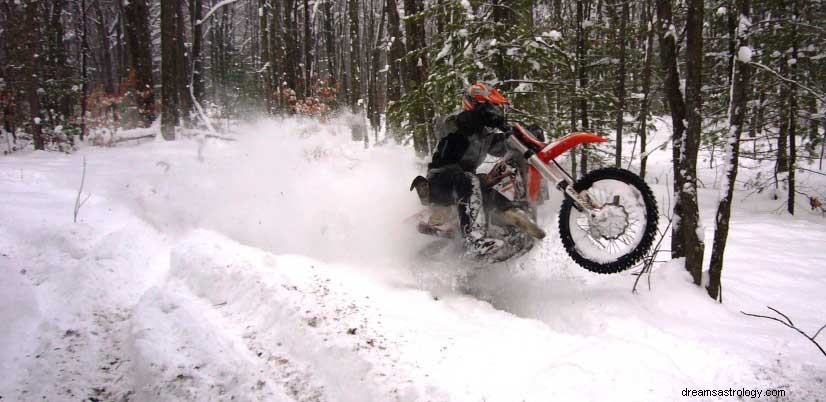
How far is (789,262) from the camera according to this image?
5.65 meters

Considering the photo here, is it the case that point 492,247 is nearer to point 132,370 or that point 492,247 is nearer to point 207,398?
point 207,398

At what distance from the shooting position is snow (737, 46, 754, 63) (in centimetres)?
359

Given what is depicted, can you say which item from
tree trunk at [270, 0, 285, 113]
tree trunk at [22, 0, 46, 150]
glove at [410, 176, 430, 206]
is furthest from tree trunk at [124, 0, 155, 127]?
glove at [410, 176, 430, 206]

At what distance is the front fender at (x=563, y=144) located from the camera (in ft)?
12.4

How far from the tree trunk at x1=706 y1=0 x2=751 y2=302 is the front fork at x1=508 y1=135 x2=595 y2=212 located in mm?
1090

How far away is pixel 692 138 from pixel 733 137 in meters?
0.29

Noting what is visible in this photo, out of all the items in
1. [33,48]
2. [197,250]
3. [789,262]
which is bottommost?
[789,262]

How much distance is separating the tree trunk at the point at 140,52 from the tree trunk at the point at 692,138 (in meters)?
14.2

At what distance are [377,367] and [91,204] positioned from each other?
4.72 meters

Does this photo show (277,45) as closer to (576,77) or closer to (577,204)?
(576,77)

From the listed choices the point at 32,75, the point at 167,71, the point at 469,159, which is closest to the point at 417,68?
the point at 469,159

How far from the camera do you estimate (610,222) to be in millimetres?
3805

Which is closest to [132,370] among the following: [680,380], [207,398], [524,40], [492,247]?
[207,398]

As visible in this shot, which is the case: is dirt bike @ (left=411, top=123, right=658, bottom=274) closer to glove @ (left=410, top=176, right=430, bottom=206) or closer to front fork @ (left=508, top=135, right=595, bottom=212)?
front fork @ (left=508, top=135, right=595, bottom=212)
